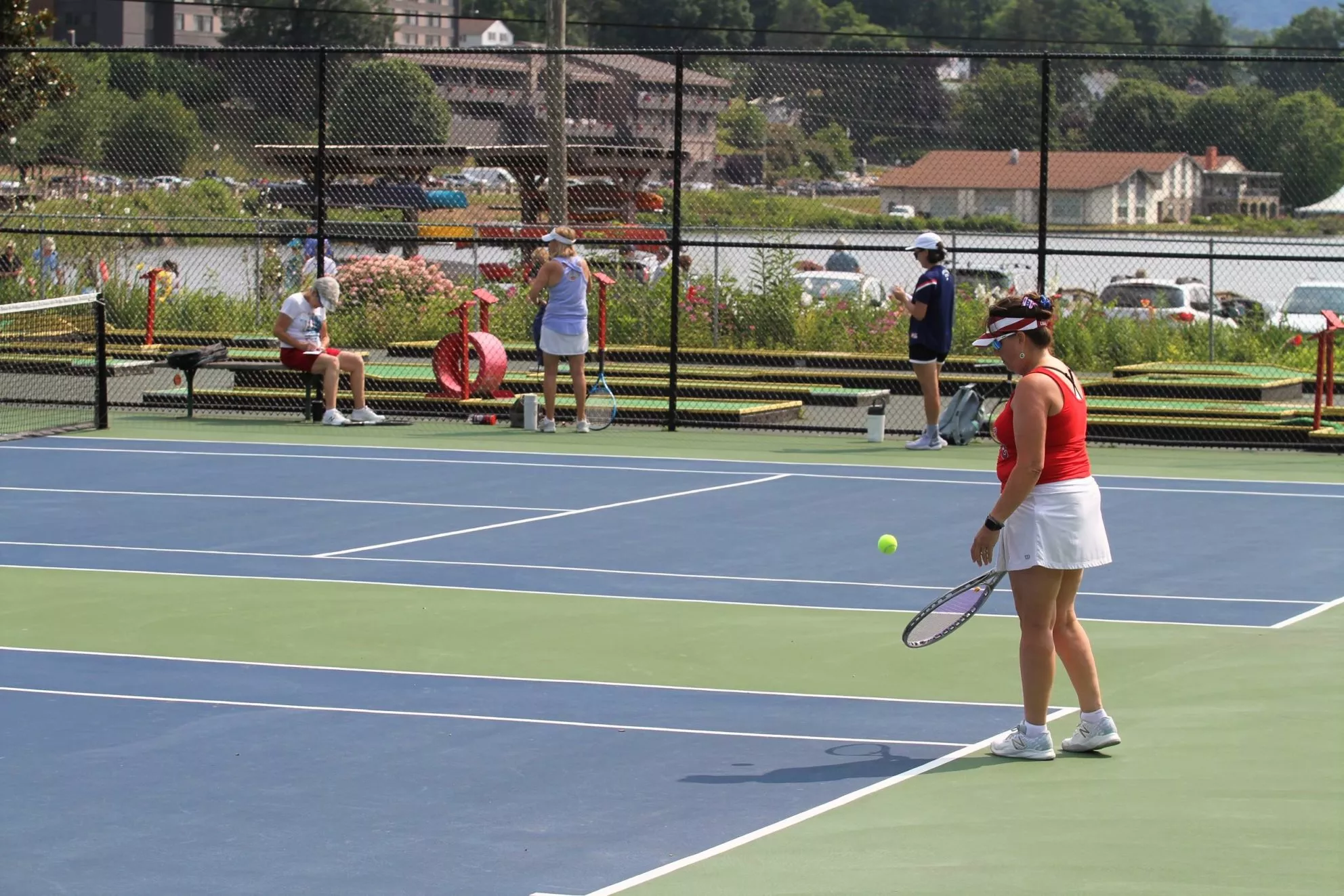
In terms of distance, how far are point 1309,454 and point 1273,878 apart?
12029mm

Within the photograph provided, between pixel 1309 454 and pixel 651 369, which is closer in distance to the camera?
pixel 1309 454

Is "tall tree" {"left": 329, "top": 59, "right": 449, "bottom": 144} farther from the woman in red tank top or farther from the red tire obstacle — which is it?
the woman in red tank top

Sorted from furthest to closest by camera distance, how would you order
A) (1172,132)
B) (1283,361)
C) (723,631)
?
(1172,132)
(1283,361)
(723,631)

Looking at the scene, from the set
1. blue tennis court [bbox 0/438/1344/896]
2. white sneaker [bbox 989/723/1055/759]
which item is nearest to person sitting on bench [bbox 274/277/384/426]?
blue tennis court [bbox 0/438/1344/896]

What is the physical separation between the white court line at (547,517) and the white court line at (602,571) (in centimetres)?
28

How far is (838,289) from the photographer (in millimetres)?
28781

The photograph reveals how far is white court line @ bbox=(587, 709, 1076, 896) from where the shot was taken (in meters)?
5.94

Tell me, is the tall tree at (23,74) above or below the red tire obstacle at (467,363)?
above

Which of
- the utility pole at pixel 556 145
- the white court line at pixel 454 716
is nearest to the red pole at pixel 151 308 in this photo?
the utility pole at pixel 556 145

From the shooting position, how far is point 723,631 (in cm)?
989

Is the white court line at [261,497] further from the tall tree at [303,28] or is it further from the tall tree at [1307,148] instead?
the tall tree at [303,28]

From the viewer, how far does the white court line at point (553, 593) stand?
1006cm

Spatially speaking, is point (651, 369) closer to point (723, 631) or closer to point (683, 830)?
point (723, 631)

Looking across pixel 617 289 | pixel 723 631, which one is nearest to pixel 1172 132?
pixel 617 289
